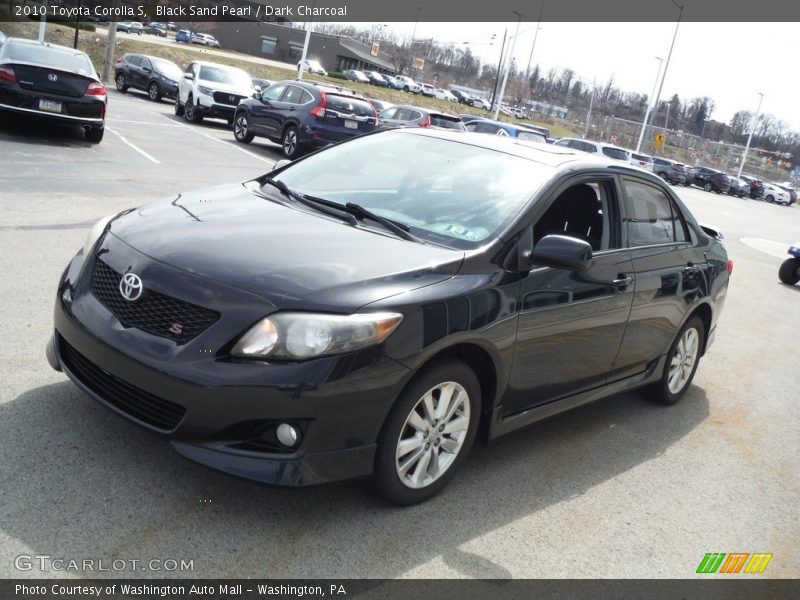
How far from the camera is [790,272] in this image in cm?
1451

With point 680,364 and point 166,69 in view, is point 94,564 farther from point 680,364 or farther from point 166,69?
point 166,69

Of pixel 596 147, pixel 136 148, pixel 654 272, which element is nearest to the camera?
pixel 654 272

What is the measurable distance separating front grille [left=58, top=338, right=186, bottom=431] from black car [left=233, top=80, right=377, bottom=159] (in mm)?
15405

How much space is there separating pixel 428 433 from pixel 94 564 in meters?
1.51

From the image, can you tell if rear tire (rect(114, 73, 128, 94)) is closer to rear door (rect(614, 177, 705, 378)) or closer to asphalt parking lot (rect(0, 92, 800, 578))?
asphalt parking lot (rect(0, 92, 800, 578))

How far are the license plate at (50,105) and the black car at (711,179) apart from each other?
4666 centimetres

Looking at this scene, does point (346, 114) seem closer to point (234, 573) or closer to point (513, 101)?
point (234, 573)

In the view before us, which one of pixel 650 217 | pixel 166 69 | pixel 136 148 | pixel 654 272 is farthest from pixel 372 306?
pixel 166 69

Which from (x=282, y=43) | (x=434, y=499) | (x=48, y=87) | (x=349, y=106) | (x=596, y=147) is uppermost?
(x=282, y=43)

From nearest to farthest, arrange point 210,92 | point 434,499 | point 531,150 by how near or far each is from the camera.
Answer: point 434,499, point 531,150, point 210,92

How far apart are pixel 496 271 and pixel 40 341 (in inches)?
112

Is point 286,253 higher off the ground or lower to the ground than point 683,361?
higher

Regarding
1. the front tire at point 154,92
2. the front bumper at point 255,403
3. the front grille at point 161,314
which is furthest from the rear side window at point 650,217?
the front tire at point 154,92

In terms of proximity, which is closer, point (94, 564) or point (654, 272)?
point (94, 564)
